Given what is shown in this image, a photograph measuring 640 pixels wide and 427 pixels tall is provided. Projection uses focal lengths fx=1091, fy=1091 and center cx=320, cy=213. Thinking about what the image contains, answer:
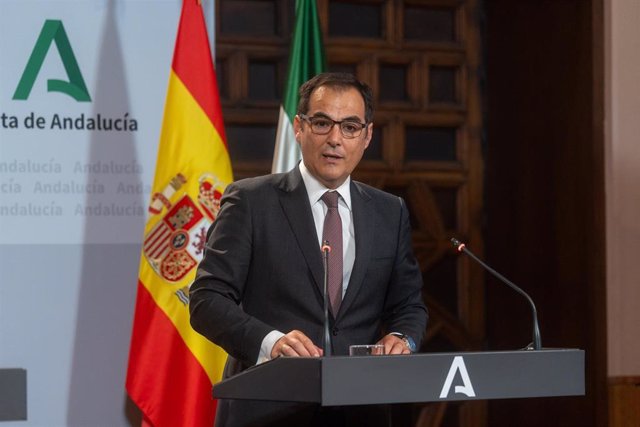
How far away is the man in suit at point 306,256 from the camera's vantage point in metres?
2.65

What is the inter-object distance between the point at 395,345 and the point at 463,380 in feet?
1.13

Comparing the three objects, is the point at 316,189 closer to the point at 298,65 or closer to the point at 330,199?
the point at 330,199

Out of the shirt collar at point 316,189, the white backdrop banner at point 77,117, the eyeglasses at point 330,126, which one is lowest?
the shirt collar at point 316,189

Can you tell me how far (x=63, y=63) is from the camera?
4.14 metres

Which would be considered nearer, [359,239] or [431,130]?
[359,239]

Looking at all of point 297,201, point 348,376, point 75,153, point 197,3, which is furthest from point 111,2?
point 348,376

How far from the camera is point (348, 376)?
211 cm

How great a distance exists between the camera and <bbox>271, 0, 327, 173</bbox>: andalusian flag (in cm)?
438

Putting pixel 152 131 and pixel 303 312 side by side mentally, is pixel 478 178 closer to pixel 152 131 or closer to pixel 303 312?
pixel 152 131

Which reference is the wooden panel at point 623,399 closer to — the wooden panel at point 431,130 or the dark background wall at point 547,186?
the dark background wall at point 547,186

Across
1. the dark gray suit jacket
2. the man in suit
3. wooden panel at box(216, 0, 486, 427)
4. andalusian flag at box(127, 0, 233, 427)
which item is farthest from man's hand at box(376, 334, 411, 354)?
wooden panel at box(216, 0, 486, 427)

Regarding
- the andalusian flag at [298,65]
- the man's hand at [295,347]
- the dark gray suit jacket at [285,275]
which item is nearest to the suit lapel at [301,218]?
the dark gray suit jacket at [285,275]

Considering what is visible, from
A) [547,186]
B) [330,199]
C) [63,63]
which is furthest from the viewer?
[547,186]

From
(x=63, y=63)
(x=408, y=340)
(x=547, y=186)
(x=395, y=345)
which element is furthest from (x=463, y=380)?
(x=547, y=186)
